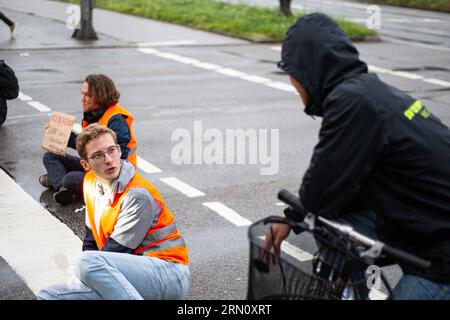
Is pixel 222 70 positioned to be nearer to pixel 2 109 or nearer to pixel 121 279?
pixel 2 109

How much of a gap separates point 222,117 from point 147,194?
6833mm

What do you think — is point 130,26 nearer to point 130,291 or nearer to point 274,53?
point 274,53

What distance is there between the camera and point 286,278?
9.97 ft

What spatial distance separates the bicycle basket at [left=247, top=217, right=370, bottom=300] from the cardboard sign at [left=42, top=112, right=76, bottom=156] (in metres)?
4.51

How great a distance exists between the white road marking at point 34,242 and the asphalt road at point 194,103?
0.45ft

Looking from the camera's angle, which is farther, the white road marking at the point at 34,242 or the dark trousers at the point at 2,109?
the dark trousers at the point at 2,109

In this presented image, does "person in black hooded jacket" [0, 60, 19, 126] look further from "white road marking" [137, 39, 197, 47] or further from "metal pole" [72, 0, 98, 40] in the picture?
"metal pole" [72, 0, 98, 40]

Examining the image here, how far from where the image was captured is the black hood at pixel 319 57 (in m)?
3.15

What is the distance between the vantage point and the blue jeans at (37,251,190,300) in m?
4.30

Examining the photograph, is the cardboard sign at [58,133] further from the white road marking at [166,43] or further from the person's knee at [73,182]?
the white road marking at [166,43]

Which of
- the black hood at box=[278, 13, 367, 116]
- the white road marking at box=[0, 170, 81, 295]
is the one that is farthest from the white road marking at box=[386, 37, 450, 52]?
the black hood at box=[278, 13, 367, 116]

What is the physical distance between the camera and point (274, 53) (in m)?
18.0

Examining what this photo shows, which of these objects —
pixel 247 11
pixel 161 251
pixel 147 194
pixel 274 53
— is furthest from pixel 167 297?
pixel 247 11

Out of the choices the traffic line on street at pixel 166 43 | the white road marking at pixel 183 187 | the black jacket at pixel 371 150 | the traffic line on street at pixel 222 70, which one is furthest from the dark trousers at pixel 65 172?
the traffic line on street at pixel 166 43
